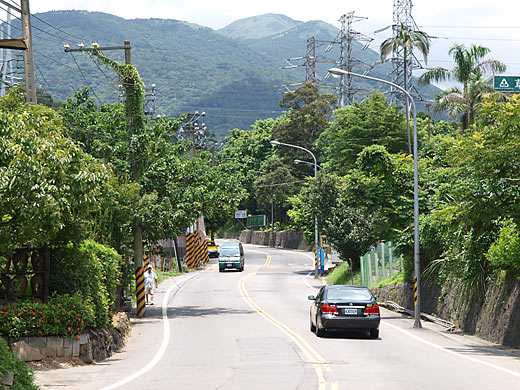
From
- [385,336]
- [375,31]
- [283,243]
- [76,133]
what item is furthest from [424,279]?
[283,243]

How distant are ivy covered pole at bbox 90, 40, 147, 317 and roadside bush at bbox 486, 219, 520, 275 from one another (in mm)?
13295

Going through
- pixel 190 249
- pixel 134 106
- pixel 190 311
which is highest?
pixel 134 106

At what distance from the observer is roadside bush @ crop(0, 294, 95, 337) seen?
51.8ft

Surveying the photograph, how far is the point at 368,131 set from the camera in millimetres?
63781

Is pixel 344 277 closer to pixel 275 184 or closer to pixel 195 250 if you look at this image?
pixel 195 250

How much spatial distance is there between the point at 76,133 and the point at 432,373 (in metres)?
19.1

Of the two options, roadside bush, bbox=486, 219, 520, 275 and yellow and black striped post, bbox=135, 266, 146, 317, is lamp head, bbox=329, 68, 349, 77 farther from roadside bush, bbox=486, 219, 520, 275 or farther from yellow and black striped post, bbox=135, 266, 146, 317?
yellow and black striped post, bbox=135, 266, 146, 317

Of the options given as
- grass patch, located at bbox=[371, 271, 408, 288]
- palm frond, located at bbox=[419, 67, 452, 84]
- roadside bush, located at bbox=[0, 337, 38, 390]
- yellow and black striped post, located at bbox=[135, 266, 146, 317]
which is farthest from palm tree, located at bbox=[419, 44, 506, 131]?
roadside bush, located at bbox=[0, 337, 38, 390]

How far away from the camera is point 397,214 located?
31266 mm

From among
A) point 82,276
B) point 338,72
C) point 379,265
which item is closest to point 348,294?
point 82,276

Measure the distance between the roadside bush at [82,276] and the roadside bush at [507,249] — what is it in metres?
11.1

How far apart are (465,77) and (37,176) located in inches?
1676

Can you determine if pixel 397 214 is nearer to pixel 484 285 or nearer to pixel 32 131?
pixel 484 285

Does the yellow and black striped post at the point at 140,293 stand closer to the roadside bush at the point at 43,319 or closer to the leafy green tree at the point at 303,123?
the roadside bush at the point at 43,319
